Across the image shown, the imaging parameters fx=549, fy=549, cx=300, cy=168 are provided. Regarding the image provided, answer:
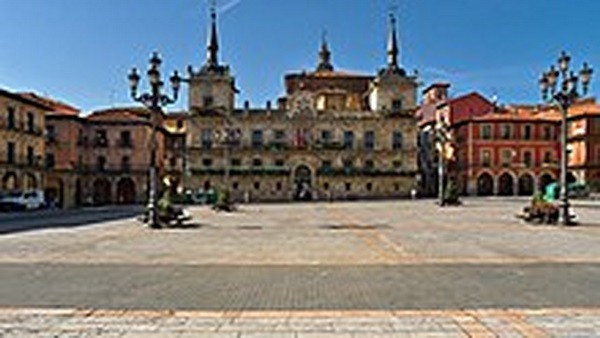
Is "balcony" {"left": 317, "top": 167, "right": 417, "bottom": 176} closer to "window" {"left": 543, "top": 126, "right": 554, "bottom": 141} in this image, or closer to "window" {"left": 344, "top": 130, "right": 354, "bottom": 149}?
"window" {"left": 344, "top": 130, "right": 354, "bottom": 149}

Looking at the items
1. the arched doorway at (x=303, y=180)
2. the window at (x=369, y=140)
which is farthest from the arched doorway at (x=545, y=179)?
the arched doorway at (x=303, y=180)

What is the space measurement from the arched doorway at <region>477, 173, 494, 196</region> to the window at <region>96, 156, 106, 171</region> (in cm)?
4239

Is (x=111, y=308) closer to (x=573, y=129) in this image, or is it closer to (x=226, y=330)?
(x=226, y=330)

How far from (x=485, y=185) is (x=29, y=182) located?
4898cm

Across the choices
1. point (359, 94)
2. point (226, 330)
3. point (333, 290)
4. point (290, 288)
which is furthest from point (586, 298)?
point (359, 94)

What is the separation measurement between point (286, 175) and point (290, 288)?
51.3 m

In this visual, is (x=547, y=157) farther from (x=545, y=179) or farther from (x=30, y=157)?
(x=30, y=157)

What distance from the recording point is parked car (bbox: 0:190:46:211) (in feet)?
122

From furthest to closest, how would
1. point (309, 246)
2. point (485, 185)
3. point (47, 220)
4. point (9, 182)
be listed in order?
point (485, 185), point (9, 182), point (47, 220), point (309, 246)

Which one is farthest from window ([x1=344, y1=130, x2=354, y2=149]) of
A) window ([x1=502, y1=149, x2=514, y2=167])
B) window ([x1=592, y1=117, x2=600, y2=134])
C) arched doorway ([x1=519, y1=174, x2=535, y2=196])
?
window ([x1=592, y1=117, x2=600, y2=134])

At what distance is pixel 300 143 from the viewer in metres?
59.8

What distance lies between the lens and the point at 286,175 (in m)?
59.4

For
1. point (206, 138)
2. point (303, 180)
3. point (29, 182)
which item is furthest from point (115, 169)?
point (303, 180)

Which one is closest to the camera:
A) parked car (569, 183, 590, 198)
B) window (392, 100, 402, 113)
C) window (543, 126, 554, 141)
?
parked car (569, 183, 590, 198)
